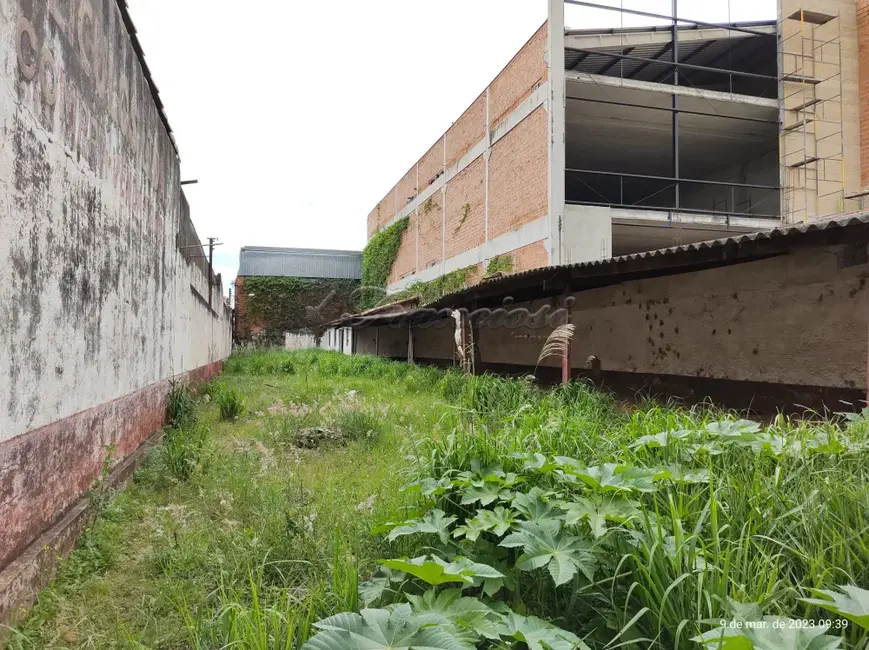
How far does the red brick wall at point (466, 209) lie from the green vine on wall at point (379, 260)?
19.3 ft

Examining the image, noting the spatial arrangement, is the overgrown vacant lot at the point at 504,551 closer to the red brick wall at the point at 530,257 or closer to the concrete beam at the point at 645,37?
the red brick wall at the point at 530,257

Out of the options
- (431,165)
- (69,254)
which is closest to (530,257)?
(431,165)

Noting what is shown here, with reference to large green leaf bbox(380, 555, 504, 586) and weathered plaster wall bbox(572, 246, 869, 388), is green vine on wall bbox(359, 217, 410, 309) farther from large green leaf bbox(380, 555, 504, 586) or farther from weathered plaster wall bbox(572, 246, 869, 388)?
large green leaf bbox(380, 555, 504, 586)

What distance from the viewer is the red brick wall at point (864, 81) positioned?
Result: 44.4ft

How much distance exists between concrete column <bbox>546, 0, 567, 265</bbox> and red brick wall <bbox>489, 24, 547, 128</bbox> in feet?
1.27

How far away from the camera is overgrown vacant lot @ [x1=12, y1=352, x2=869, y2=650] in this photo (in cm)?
164

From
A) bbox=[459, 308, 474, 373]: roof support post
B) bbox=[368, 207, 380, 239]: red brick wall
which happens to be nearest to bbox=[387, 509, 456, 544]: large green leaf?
bbox=[459, 308, 474, 373]: roof support post

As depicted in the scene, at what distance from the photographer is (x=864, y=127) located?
1366 centimetres

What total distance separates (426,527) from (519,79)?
1420cm

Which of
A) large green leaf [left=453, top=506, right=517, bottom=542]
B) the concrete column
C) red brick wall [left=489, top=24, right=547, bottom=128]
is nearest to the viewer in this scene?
large green leaf [left=453, top=506, right=517, bottom=542]

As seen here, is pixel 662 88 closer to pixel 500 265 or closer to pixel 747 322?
pixel 500 265

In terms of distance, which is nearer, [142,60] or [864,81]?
[142,60]

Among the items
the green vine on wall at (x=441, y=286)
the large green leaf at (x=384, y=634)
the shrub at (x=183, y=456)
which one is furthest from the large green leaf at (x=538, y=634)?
the green vine on wall at (x=441, y=286)

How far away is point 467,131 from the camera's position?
58.0 feet
